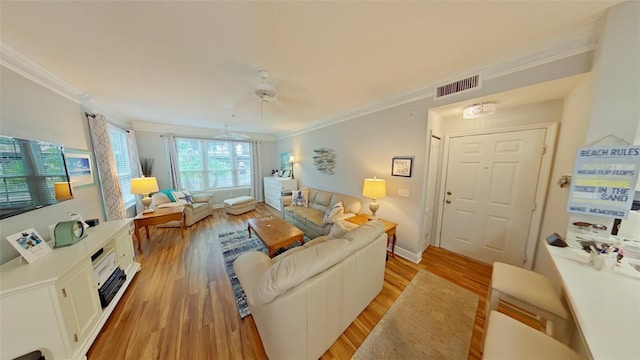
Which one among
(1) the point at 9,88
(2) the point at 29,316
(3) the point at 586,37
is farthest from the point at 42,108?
(3) the point at 586,37

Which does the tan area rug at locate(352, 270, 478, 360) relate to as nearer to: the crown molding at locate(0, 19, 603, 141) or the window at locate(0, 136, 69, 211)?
the crown molding at locate(0, 19, 603, 141)

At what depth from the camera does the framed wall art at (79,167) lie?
206 cm

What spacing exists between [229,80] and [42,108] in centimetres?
187

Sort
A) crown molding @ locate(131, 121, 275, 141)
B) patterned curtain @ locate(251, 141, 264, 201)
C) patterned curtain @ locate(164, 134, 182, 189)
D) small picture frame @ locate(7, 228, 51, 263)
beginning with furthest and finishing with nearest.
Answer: patterned curtain @ locate(251, 141, 264, 201)
patterned curtain @ locate(164, 134, 182, 189)
crown molding @ locate(131, 121, 275, 141)
small picture frame @ locate(7, 228, 51, 263)

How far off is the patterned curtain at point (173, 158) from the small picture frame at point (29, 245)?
341 centimetres

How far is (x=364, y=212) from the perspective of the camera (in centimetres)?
318

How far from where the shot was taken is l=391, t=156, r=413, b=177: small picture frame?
2480 millimetres

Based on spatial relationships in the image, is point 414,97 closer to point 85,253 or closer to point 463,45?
point 463,45

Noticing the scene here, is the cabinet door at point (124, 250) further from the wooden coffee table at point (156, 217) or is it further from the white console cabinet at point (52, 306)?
the wooden coffee table at point (156, 217)

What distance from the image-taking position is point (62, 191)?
6.07 ft

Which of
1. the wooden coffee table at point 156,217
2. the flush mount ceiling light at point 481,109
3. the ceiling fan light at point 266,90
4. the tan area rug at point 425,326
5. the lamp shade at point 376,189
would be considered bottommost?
the tan area rug at point 425,326

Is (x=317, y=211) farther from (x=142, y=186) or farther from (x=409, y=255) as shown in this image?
(x=142, y=186)

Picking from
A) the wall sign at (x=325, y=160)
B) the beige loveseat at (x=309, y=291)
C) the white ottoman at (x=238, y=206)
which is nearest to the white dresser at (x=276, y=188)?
the white ottoman at (x=238, y=206)

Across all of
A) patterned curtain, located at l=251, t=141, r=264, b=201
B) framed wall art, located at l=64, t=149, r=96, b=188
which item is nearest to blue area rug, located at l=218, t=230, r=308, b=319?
framed wall art, located at l=64, t=149, r=96, b=188
